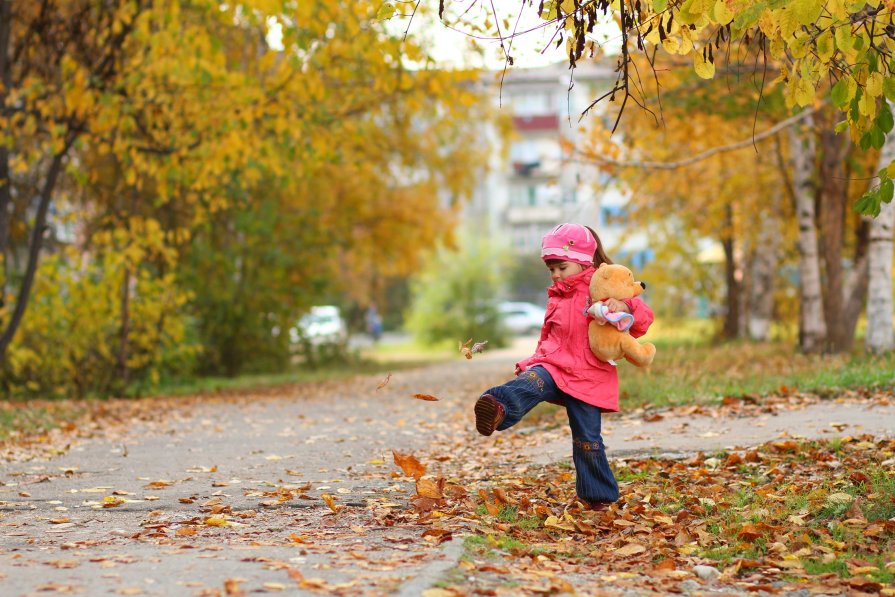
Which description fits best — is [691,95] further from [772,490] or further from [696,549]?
[696,549]

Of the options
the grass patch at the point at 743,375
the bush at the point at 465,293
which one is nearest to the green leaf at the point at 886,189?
the grass patch at the point at 743,375

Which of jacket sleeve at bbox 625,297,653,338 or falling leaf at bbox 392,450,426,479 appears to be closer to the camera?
jacket sleeve at bbox 625,297,653,338

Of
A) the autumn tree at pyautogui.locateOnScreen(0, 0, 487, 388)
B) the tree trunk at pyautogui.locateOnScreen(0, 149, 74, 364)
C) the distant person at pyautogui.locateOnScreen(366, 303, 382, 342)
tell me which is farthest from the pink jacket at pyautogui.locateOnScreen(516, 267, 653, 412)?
the distant person at pyautogui.locateOnScreen(366, 303, 382, 342)

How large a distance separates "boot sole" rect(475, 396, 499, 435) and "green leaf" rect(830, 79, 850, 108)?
2.17 metres

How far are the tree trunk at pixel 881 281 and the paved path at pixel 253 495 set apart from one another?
4893 millimetres

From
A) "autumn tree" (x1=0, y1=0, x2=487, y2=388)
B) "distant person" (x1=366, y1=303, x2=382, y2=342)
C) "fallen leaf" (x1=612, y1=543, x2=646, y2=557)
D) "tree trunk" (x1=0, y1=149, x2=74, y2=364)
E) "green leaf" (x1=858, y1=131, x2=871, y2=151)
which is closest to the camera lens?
"fallen leaf" (x1=612, y1=543, x2=646, y2=557)

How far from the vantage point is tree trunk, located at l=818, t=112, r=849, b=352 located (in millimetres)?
16969

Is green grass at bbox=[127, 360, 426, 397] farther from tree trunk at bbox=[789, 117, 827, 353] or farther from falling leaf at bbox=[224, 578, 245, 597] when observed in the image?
falling leaf at bbox=[224, 578, 245, 597]

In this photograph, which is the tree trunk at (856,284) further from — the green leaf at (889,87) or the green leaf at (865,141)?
the green leaf at (889,87)

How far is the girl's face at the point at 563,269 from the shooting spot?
649 centimetres

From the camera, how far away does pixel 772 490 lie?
6.91 m

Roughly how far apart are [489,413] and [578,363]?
2.10 feet

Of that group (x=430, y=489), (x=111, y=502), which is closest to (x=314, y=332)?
(x=111, y=502)

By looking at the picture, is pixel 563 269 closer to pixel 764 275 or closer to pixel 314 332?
pixel 764 275
